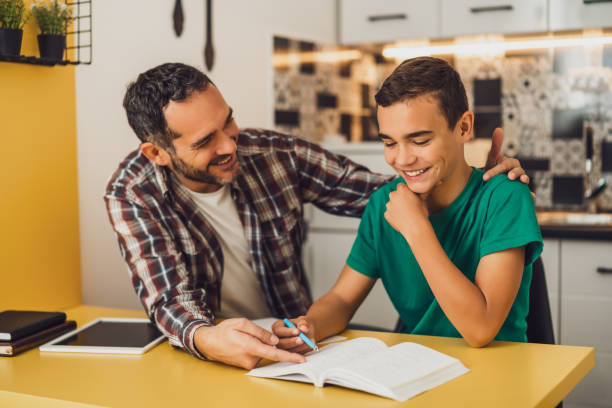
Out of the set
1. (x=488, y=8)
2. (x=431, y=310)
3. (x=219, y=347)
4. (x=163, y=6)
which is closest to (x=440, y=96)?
(x=431, y=310)

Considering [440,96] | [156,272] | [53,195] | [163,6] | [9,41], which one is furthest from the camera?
[163,6]

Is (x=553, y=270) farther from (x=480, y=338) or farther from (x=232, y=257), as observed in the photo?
(x=480, y=338)

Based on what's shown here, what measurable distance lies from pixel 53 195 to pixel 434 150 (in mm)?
1140

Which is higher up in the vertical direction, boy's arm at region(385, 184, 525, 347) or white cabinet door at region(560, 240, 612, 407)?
boy's arm at region(385, 184, 525, 347)

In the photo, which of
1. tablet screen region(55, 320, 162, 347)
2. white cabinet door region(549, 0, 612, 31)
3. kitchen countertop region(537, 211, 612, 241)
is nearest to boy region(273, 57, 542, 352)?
tablet screen region(55, 320, 162, 347)

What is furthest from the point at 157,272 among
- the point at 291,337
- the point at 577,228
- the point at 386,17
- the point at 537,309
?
the point at 386,17

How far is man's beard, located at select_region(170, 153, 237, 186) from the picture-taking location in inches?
65.2

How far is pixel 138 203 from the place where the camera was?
1.62 meters

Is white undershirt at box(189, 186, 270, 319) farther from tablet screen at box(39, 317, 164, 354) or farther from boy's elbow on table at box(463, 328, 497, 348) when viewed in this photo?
boy's elbow on table at box(463, 328, 497, 348)

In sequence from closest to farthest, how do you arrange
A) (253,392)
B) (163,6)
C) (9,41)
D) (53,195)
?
(253,392), (9,41), (53,195), (163,6)

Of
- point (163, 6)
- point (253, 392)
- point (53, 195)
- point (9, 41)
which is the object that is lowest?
point (253, 392)

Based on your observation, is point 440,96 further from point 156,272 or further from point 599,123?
point 599,123

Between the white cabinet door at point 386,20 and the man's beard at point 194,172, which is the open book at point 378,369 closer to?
the man's beard at point 194,172

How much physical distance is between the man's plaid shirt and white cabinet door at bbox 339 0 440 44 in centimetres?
142
